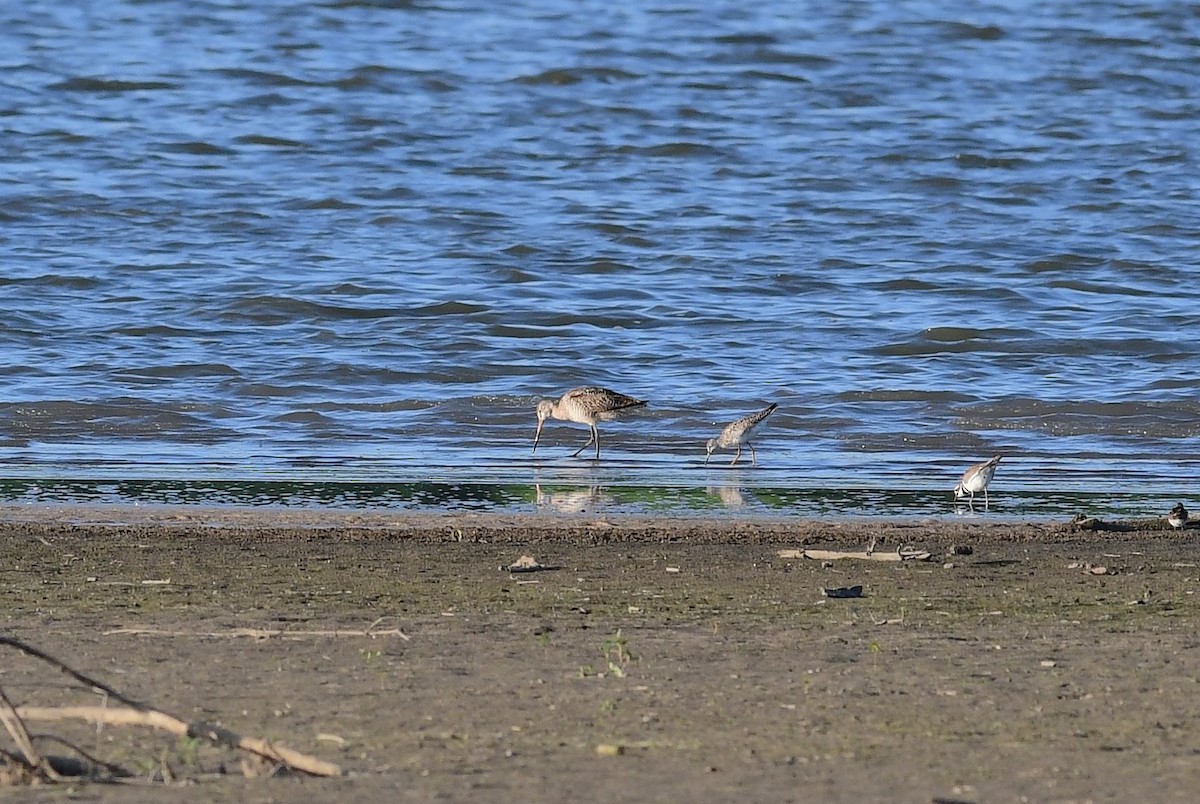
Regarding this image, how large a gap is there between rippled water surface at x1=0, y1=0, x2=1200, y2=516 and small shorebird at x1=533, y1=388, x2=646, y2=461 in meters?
0.27

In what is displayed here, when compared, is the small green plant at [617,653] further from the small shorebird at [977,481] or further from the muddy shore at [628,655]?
the small shorebird at [977,481]

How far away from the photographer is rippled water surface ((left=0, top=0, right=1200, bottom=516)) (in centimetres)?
1142

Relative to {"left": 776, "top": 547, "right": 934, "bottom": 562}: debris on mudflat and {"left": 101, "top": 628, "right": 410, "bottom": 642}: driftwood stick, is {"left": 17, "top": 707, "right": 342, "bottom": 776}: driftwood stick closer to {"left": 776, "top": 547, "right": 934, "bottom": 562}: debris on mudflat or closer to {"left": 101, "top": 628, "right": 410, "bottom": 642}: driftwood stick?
{"left": 101, "top": 628, "right": 410, "bottom": 642}: driftwood stick

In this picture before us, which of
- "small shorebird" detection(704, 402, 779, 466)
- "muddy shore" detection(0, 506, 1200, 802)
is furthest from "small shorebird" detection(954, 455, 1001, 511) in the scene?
"small shorebird" detection(704, 402, 779, 466)

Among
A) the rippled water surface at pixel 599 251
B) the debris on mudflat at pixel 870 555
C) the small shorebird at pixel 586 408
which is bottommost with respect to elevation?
the rippled water surface at pixel 599 251

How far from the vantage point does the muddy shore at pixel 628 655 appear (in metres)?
4.29

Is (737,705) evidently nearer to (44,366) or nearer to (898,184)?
(44,366)

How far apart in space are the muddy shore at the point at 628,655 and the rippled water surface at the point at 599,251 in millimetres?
1643

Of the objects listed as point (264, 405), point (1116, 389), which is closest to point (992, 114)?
point (1116, 389)

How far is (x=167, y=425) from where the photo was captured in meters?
12.4

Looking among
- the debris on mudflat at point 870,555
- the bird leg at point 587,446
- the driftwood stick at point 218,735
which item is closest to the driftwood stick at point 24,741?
the driftwood stick at point 218,735

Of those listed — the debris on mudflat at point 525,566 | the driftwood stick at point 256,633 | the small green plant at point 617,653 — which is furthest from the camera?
the debris on mudflat at point 525,566

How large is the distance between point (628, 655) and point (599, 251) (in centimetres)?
1438

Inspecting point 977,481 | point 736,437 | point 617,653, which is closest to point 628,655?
point 617,653
